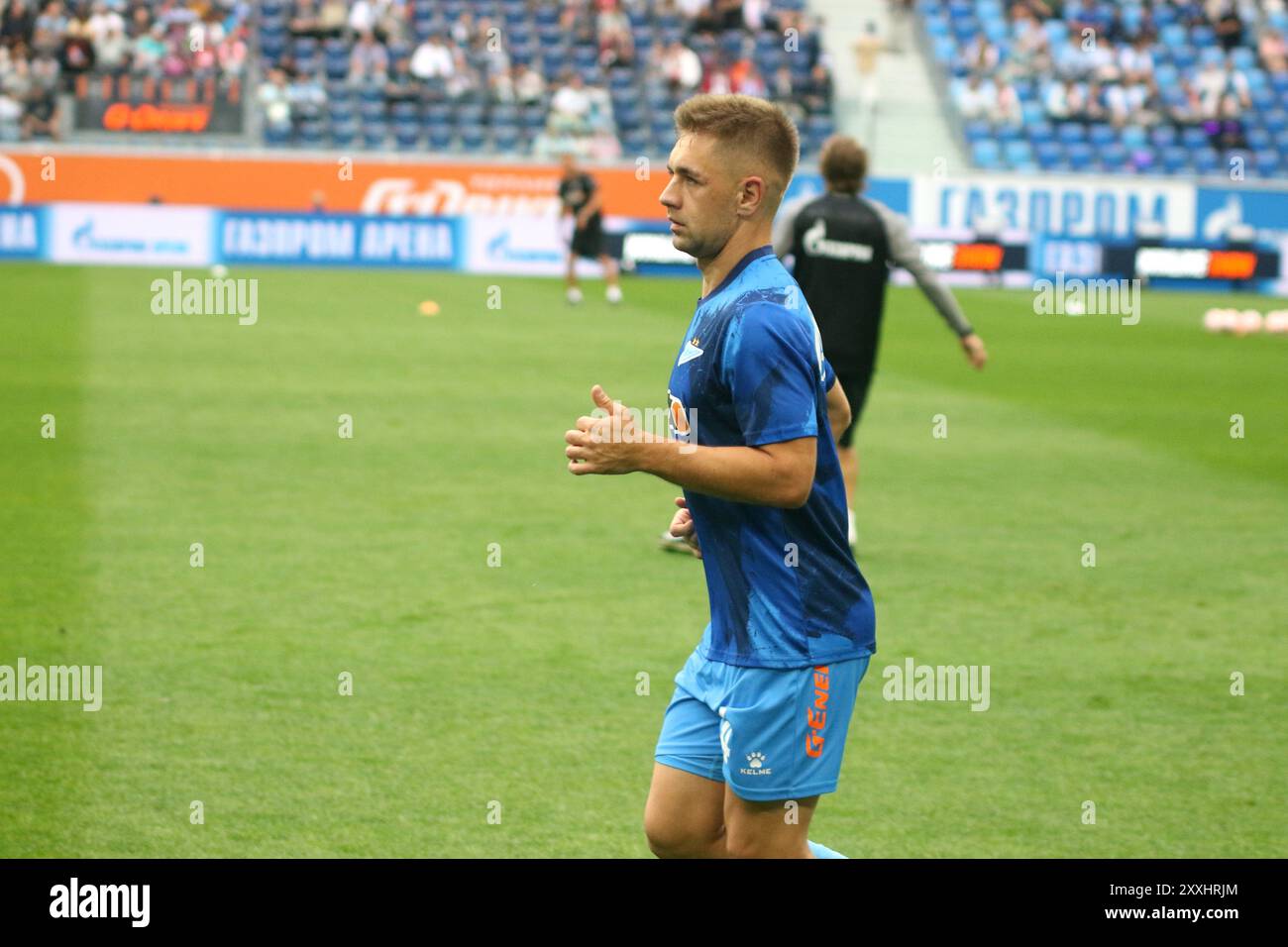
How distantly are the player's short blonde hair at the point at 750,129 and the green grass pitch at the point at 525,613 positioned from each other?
2.54 metres

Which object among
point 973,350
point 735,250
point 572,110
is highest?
point 572,110

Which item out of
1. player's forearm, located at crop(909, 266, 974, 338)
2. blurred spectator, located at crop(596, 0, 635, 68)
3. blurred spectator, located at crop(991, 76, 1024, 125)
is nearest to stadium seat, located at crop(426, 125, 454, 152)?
blurred spectator, located at crop(596, 0, 635, 68)

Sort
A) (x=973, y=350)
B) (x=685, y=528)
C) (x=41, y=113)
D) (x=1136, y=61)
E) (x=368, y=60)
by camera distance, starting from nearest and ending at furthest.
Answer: (x=685, y=528) → (x=973, y=350) → (x=41, y=113) → (x=368, y=60) → (x=1136, y=61)

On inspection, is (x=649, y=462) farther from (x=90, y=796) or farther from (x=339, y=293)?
(x=339, y=293)

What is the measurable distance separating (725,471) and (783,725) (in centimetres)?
66

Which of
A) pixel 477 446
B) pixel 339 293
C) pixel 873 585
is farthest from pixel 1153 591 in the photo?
pixel 339 293

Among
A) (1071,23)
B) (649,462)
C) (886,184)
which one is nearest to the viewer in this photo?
(649,462)

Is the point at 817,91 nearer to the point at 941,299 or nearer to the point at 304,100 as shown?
the point at 304,100

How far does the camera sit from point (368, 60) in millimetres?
36250

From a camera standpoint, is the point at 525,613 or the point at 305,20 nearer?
the point at 525,613

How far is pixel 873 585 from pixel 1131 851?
393 cm

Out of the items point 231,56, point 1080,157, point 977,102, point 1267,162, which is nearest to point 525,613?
point 231,56

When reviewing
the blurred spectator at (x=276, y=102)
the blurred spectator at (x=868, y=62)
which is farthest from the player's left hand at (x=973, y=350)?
the blurred spectator at (x=868, y=62)

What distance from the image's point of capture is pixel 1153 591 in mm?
9727
